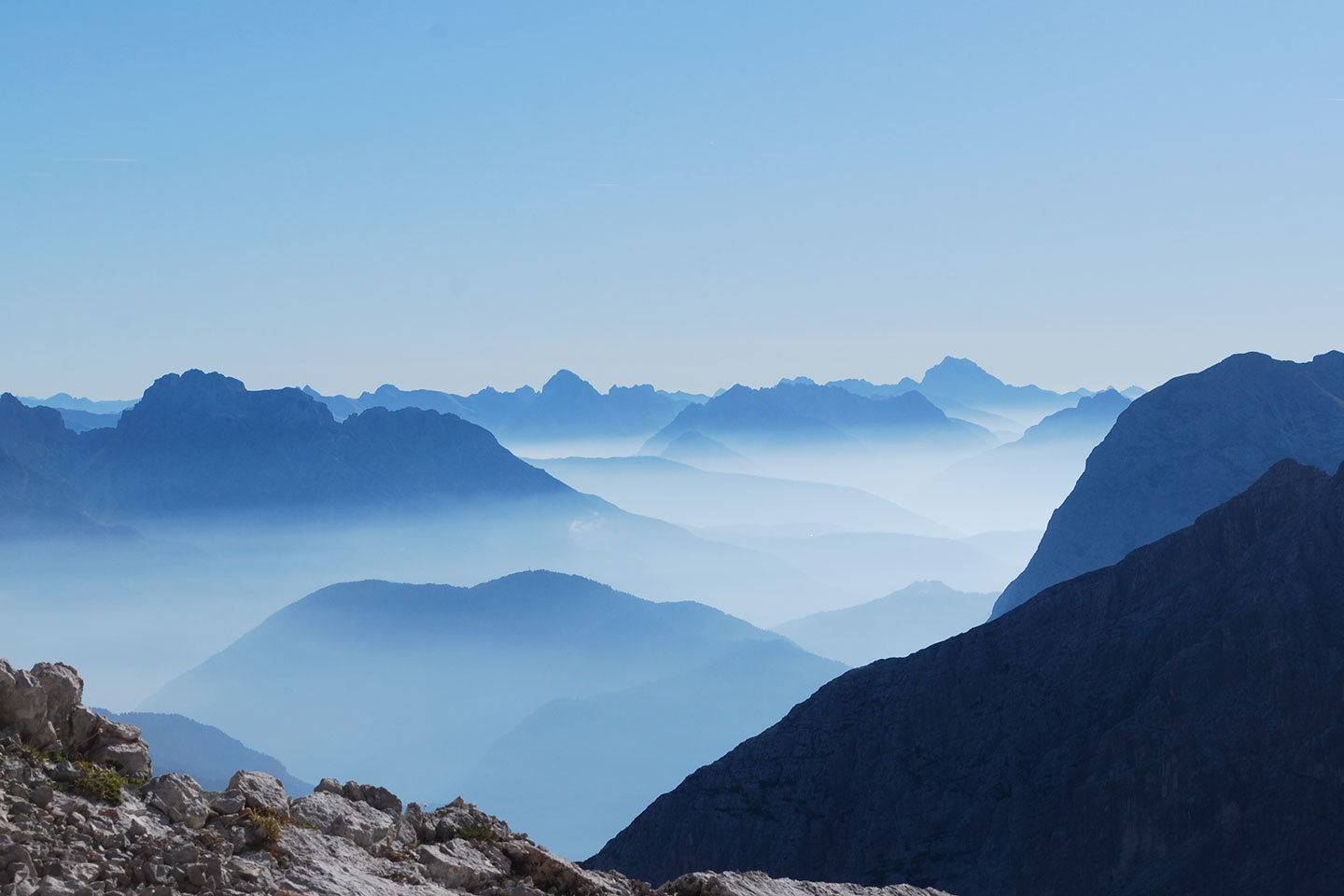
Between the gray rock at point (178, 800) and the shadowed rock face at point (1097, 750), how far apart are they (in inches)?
3741

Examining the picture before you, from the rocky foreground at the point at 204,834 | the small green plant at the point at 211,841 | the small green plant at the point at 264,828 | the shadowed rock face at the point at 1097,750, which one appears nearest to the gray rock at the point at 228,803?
the rocky foreground at the point at 204,834

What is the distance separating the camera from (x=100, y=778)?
67.2 feet

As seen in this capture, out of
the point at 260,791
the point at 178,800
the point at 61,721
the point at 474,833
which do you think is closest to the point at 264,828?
the point at 178,800

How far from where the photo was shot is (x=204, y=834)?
1942cm

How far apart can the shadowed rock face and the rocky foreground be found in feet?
298

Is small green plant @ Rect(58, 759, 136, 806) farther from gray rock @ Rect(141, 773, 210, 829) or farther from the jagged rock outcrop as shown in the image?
the jagged rock outcrop

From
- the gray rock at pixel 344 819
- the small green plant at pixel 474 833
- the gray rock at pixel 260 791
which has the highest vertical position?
the gray rock at pixel 260 791

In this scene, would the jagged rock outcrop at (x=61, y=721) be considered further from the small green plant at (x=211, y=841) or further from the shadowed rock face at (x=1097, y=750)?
the shadowed rock face at (x=1097, y=750)

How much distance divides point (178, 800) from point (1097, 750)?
11073cm

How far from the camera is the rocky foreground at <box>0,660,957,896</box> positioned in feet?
58.6

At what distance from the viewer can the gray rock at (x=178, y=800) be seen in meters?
20.3

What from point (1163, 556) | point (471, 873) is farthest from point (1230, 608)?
point (471, 873)

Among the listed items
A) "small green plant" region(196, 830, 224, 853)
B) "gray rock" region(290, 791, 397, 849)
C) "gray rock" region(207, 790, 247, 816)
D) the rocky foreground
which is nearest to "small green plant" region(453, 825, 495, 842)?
the rocky foreground

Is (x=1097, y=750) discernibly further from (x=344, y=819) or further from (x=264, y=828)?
(x=264, y=828)
